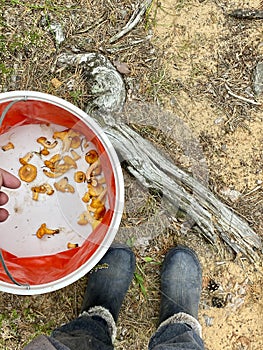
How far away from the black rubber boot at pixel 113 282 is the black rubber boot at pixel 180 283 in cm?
12

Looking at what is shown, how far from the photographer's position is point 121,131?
163 centimetres

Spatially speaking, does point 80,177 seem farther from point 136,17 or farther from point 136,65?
point 136,17

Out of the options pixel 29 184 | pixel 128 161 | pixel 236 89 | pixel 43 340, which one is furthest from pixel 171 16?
pixel 43 340

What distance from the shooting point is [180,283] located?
Result: 5.58ft

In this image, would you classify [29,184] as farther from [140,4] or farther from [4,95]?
[140,4]

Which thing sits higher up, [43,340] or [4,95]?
[4,95]

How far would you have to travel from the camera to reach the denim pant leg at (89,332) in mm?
1473

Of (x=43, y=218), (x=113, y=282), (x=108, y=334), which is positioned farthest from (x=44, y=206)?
(x=108, y=334)

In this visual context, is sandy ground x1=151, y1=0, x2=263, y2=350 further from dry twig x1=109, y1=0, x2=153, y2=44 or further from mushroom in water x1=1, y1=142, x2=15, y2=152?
mushroom in water x1=1, y1=142, x2=15, y2=152

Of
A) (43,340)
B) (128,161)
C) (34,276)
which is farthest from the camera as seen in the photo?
(128,161)

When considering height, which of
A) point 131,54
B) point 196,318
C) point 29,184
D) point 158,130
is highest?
point 131,54

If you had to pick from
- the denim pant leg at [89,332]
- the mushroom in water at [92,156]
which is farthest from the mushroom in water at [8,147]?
the denim pant leg at [89,332]

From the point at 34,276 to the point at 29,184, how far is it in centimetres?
32

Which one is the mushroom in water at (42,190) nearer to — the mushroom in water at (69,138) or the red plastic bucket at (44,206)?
the red plastic bucket at (44,206)
